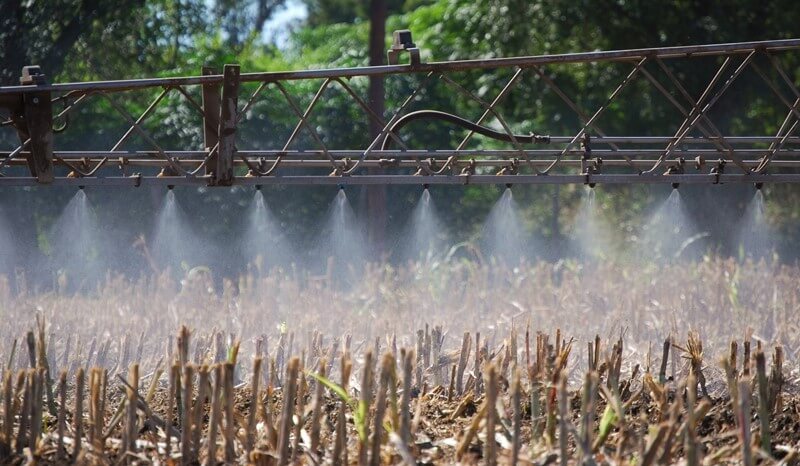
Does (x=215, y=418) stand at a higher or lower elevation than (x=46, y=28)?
lower

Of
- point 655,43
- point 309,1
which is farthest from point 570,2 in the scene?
point 309,1

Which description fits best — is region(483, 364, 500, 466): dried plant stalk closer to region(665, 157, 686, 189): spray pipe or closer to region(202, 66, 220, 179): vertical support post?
region(665, 157, 686, 189): spray pipe

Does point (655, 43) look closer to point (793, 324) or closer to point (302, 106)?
point (302, 106)

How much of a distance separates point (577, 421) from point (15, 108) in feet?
15.4

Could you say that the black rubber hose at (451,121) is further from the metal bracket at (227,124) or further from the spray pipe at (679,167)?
the metal bracket at (227,124)

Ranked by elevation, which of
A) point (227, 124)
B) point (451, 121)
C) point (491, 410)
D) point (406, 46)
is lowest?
point (491, 410)

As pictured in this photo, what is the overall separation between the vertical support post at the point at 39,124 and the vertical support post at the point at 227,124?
1.25m

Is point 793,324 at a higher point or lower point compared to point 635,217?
lower

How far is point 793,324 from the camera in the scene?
11.8 meters

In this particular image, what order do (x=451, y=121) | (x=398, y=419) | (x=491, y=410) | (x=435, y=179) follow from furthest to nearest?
(x=451, y=121) < (x=435, y=179) < (x=398, y=419) < (x=491, y=410)

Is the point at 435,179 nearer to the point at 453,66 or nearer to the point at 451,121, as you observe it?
the point at 453,66

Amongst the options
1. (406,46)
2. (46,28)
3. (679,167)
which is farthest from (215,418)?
(46,28)

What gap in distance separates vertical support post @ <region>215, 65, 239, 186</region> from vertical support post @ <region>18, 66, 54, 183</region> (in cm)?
125

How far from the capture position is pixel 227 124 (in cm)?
791
